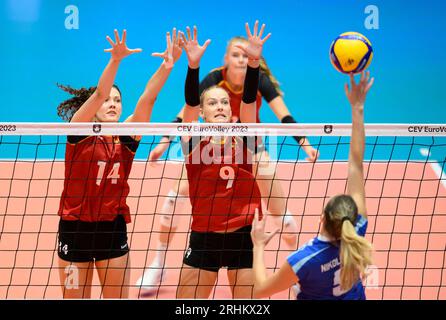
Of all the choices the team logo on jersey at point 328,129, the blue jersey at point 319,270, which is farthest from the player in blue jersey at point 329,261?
the team logo on jersey at point 328,129

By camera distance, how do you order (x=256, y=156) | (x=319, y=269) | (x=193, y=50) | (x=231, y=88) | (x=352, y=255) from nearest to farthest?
(x=352, y=255)
(x=319, y=269)
(x=193, y=50)
(x=256, y=156)
(x=231, y=88)

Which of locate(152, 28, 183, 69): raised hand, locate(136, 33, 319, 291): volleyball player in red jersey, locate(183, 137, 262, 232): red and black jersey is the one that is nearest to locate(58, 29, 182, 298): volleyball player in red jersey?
locate(152, 28, 183, 69): raised hand

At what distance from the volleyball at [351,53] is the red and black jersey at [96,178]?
1.26 metres

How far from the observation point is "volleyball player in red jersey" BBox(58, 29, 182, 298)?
14.9ft

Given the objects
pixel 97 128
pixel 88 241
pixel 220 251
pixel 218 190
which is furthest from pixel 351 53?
pixel 88 241

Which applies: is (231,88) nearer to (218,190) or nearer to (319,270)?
(218,190)

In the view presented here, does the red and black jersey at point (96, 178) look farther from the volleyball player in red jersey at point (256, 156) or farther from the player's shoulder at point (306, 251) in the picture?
the player's shoulder at point (306, 251)

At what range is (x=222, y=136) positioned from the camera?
477cm

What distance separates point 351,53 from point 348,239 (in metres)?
1.70

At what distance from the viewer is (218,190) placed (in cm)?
461

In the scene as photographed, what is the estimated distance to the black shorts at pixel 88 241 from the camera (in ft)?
14.9
